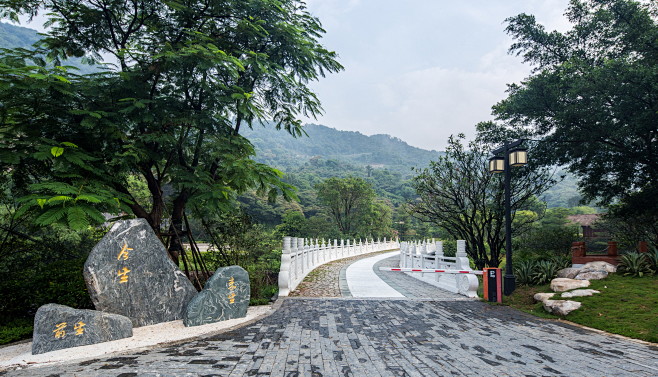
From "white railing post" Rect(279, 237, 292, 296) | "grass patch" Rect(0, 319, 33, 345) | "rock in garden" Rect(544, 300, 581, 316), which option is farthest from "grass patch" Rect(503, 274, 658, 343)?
"grass patch" Rect(0, 319, 33, 345)

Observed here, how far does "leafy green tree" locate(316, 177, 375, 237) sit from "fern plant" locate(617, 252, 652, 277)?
32.7 meters

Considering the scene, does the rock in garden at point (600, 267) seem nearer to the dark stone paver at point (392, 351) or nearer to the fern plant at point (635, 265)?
the fern plant at point (635, 265)

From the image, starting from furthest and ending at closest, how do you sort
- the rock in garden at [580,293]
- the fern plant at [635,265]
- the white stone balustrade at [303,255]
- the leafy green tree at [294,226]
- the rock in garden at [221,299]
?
the leafy green tree at [294,226] → the white stone balustrade at [303,255] → the fern plant at [635,265] → the rock in garden at [580,293] → the rock in garden at [221,299]

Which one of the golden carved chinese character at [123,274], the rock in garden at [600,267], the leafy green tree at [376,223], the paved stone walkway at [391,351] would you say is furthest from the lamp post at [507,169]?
the leafy green tree at [376,223]

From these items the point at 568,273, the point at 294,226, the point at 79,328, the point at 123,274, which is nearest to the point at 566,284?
the point at 568,273

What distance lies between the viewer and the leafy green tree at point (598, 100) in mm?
9367

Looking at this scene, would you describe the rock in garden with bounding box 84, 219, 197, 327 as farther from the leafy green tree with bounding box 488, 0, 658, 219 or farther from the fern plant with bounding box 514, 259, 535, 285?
the leafy green tree with bounding box 488, 0, 658, 219

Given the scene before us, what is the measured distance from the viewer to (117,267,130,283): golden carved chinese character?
552 centimetres

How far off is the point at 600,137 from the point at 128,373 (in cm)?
1315

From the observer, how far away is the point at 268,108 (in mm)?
9242

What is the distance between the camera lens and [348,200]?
42.8 meters

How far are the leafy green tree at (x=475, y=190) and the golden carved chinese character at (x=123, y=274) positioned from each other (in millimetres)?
10997

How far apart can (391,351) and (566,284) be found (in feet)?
19.1

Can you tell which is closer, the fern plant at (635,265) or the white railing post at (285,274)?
the fern plant at (635,265)
